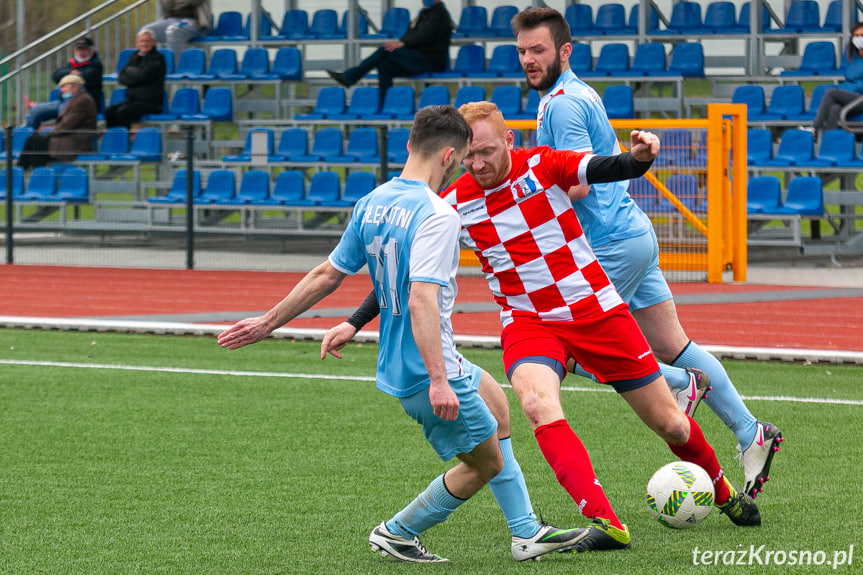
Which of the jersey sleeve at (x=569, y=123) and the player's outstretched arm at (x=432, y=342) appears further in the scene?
the jersey sleeve at (x=569, y=123)

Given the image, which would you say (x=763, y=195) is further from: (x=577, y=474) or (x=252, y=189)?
(x=577, y=474)

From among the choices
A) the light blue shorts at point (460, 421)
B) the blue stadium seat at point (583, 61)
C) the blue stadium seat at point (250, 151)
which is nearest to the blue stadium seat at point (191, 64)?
the blue stadium seat at point (250, 151)

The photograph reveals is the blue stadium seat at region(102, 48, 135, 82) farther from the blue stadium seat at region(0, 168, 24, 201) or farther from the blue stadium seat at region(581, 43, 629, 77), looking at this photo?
the blue stadium seat at region(581, 43, 629, 77)

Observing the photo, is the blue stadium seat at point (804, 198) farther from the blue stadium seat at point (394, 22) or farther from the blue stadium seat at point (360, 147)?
the blue stadium seat at point (394, 22)

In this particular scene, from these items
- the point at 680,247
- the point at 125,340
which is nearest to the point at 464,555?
the point at 125,340

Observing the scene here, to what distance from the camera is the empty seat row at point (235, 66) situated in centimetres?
2109

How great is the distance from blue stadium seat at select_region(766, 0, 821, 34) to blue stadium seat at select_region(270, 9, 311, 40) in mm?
8482

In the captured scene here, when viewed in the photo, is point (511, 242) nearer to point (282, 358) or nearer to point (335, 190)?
point (282, 358)

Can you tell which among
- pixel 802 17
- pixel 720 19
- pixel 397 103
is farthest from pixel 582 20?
pixel 397 103

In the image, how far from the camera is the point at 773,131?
17.7 metres

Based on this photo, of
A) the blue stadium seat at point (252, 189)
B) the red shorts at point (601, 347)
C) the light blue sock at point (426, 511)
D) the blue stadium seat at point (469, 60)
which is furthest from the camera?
the blue stadium seat at point (469, 60)

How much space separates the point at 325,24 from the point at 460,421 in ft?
62.6

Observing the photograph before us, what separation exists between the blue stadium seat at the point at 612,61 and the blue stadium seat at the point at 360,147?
11.8 feet

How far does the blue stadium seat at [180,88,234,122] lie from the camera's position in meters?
20.2
